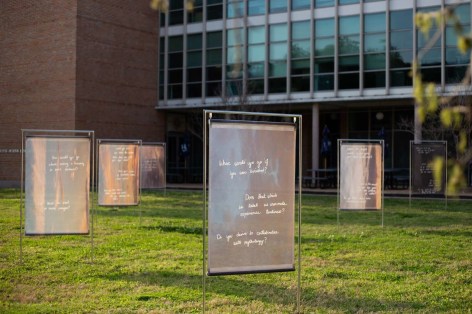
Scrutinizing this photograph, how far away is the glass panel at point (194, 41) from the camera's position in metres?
42.7

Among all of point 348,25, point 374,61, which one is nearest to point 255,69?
point 348,25

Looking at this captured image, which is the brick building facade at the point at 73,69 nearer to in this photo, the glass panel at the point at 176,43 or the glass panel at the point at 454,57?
the glass panel at the point at 176,43

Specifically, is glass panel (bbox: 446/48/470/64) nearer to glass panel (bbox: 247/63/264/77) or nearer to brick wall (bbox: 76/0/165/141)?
glass panel (bbox: 247/63/264/77)

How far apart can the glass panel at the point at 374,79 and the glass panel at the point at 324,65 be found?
2.01m

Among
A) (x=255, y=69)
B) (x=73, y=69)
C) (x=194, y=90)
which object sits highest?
(x=255, y=69)

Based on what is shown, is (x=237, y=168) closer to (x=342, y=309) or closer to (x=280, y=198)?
(x=280, y=198)

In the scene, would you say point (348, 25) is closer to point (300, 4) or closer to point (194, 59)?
point (300, 4)

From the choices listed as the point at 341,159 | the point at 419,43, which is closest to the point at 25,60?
the point at 419,43

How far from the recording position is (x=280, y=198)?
285 inches

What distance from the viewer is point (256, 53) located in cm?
4000

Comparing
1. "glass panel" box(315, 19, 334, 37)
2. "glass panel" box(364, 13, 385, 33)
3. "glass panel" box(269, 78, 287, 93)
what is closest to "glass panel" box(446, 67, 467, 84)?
"glass panel" box(364, 13, 385, 33)

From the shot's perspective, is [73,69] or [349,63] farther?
[73,69]

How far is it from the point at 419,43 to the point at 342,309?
2906 cm

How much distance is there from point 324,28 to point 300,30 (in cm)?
146
